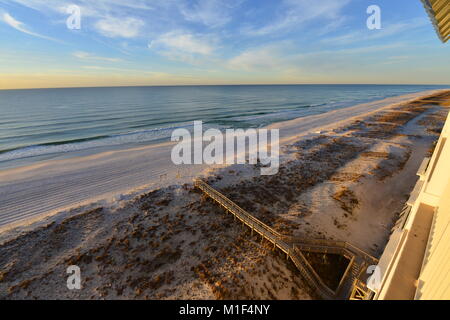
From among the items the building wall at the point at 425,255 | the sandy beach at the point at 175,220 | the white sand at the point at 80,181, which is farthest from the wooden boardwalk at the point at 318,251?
the white sand at the point at 80,181

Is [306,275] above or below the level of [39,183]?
below

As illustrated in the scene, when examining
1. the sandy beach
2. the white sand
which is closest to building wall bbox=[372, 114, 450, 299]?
the sandy beach

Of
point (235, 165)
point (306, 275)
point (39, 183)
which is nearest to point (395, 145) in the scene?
point (235, 165)

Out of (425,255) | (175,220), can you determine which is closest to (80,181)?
(175,220)

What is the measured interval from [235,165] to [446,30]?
66.1 ft

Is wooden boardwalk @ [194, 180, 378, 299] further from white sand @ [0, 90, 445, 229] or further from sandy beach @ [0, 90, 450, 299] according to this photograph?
white sand @ [0, 90, 445, 229]

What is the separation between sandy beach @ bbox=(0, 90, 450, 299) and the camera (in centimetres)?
1023

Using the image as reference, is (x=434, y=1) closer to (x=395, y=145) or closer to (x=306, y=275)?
(x=306, y=275)

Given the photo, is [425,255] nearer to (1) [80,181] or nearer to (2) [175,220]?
(2) [175,220]

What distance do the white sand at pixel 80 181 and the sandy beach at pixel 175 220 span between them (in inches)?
5.1

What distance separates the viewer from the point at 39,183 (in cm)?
1970

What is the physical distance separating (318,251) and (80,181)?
963 inches

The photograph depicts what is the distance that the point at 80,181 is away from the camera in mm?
20422

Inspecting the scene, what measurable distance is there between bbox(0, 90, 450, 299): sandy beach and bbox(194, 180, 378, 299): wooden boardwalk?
0.59 m
